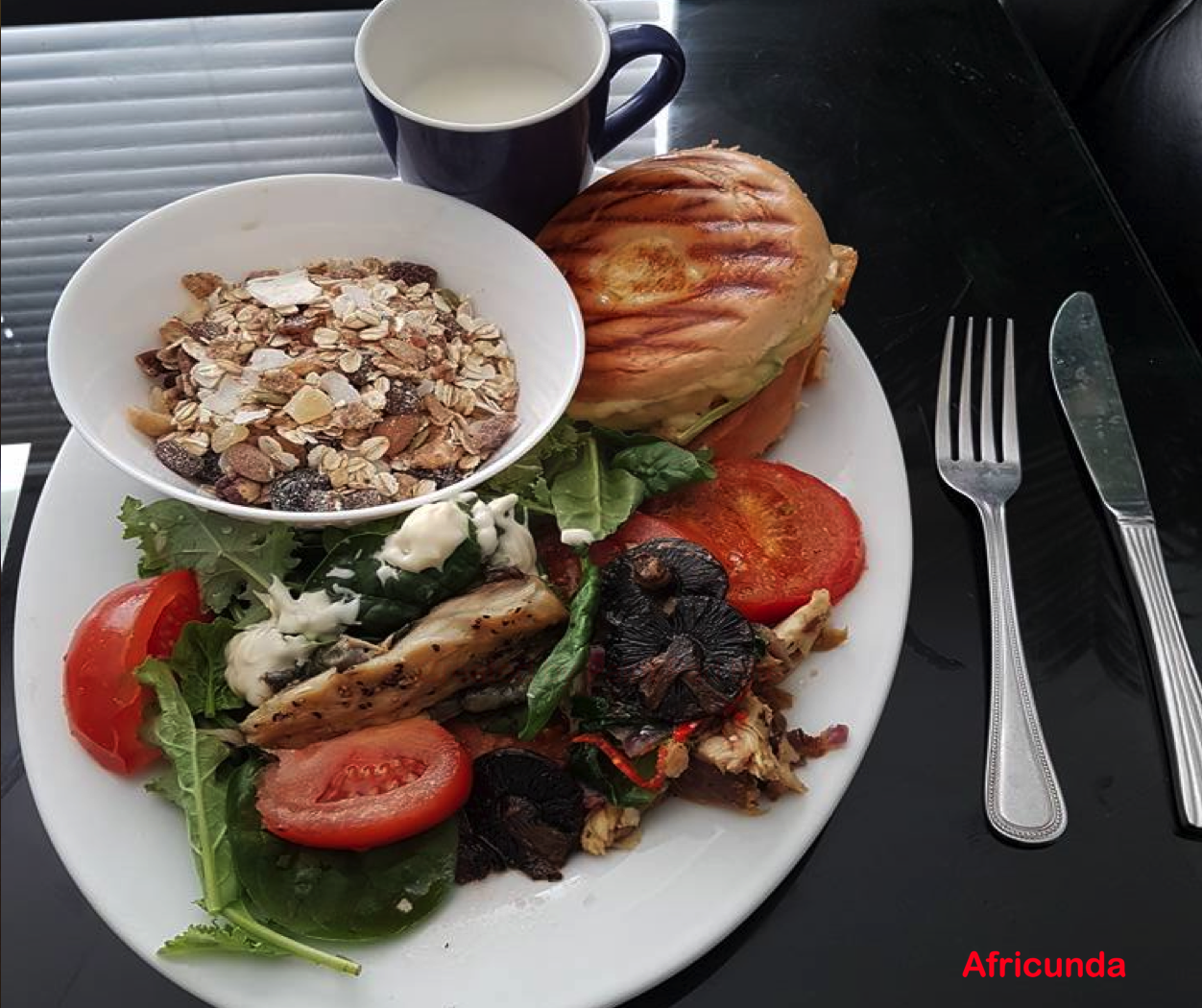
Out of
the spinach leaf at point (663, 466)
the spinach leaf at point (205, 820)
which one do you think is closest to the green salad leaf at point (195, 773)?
Result: the spinach leaf at point (205, 820)

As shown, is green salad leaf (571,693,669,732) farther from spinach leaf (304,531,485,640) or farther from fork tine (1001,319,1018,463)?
fork tine (1001,319,1018,463)

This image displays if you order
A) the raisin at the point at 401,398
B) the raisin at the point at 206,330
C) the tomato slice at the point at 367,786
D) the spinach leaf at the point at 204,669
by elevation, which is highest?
the raisin at the point at 206,330

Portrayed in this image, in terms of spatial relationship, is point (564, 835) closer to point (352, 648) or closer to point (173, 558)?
point (352, 648)

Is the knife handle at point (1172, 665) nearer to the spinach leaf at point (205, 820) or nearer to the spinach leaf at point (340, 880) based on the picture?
the spinach leaf at point (340, 880)

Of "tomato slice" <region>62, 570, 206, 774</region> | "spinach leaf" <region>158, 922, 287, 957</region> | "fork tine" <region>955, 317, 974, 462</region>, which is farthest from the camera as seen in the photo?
"fork tine" <region>955, 317, 974, 462</region>

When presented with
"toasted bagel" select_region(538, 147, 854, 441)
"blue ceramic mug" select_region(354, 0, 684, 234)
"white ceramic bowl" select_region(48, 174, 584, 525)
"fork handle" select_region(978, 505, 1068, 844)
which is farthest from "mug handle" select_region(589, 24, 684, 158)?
"fork handle" select_region(978, 505, 1068, 844)

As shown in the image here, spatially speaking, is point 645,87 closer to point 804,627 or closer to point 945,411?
point 945,411

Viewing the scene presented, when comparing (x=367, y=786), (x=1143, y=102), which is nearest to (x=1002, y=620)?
(x=367, y=786)
